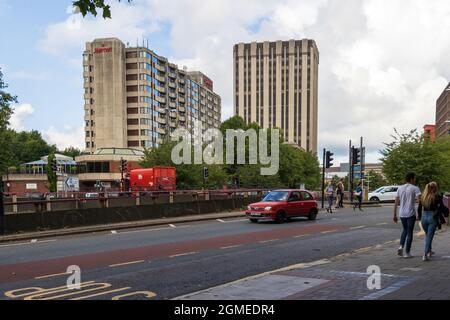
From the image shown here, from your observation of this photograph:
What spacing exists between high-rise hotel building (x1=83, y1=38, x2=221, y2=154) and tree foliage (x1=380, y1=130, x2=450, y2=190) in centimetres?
6727

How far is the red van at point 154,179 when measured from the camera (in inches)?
1624

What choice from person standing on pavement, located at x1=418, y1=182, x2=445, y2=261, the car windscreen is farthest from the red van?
person standing on pavement, located at x1=418, y1=182, x2=445, y2=261

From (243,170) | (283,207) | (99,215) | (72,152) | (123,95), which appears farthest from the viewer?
(72,152)

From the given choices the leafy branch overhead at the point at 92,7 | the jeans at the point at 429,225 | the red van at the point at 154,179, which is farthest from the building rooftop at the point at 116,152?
the leafy branch overhead at the point at 92,7

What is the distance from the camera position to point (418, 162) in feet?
136

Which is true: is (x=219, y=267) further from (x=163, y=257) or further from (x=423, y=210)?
(x=423, y=210)

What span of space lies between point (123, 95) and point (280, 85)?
3273 inches

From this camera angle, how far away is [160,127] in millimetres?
116438

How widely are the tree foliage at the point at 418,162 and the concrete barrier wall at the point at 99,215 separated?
22.8m

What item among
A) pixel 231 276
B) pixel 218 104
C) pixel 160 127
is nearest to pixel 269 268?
pixel 231 276

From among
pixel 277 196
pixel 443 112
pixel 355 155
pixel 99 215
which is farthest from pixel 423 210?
pixel 443 112

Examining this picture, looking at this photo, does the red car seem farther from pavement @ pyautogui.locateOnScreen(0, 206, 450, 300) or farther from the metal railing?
the metal railing

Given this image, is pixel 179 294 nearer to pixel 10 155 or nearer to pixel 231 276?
pixel 231 276
